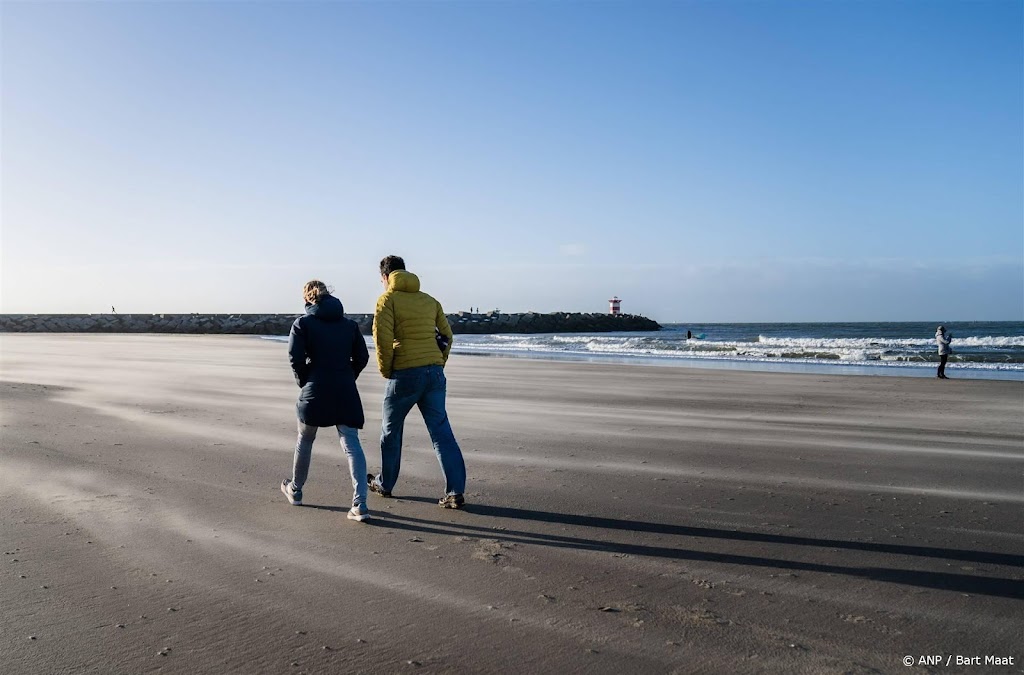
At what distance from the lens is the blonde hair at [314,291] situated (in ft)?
19.5

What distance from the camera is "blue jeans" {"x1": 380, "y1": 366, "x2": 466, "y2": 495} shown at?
6043 millimetres

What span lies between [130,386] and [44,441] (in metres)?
7.48

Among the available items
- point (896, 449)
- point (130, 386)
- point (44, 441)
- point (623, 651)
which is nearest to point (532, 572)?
point (623, 651)

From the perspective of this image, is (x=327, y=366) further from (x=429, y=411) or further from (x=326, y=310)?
(x=429, y=411)

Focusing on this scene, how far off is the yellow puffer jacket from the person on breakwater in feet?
0.64

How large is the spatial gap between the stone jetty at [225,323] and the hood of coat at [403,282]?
65660 millimetres

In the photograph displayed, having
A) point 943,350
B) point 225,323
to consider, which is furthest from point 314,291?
point 225,323

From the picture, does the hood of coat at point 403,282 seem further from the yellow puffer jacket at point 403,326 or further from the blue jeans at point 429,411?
the blue jeans at point 429,411

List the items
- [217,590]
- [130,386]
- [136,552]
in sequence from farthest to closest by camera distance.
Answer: [130,386]
[136,552]
[217,590]

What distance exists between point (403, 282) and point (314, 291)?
2.19 ft

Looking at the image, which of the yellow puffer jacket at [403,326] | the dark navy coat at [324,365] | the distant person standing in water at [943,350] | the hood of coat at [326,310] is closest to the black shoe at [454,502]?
the dark navy coat at [324,365]

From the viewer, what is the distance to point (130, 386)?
15812mm

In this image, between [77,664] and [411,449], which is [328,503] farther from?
[77,664]

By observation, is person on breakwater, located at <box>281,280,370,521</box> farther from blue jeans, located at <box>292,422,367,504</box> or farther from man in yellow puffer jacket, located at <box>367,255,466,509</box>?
man in yellow puffer jacket, located at <box>367,255,466,509</box>
